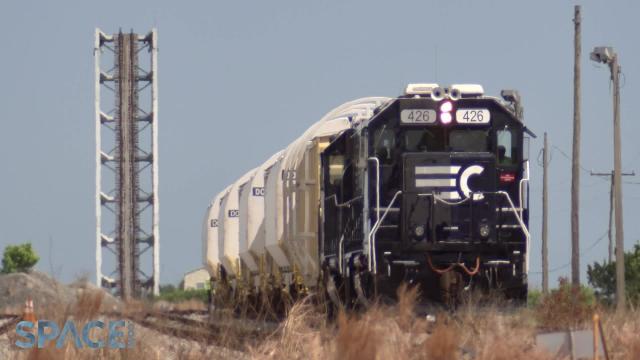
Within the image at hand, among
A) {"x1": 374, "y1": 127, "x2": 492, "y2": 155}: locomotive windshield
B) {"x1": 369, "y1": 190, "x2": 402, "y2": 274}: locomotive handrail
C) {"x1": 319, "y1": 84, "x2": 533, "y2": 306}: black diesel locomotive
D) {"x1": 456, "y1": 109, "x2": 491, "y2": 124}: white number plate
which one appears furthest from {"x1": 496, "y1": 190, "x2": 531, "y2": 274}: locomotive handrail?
{"x1": 369, "y1": 190, "x2": 402, "y2": 274}: locomotive handrail

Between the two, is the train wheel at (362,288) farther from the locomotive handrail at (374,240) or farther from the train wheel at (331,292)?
the train wheel at (331,292)

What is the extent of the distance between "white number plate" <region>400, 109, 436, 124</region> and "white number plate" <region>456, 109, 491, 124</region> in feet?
1.15

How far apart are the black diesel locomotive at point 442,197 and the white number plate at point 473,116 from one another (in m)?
0.01

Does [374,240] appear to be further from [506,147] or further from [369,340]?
[369,340]

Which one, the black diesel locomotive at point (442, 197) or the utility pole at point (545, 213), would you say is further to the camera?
the utility pole at point (545, 213)

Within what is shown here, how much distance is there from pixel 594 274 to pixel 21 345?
36940 millimetres

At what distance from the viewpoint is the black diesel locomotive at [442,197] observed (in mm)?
16938

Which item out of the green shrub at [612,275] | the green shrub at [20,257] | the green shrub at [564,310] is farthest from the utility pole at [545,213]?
the green shrub at [20,257]

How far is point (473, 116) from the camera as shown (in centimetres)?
1741

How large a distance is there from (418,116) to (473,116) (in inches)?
29.2

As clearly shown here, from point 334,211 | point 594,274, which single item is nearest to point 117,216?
point 594,274

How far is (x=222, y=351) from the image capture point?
460 inches

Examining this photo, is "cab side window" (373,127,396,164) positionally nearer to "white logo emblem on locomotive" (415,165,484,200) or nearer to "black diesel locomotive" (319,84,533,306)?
"black diesel locomotive" (319,84,533,306)

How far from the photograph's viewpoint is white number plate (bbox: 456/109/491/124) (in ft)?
57.1
